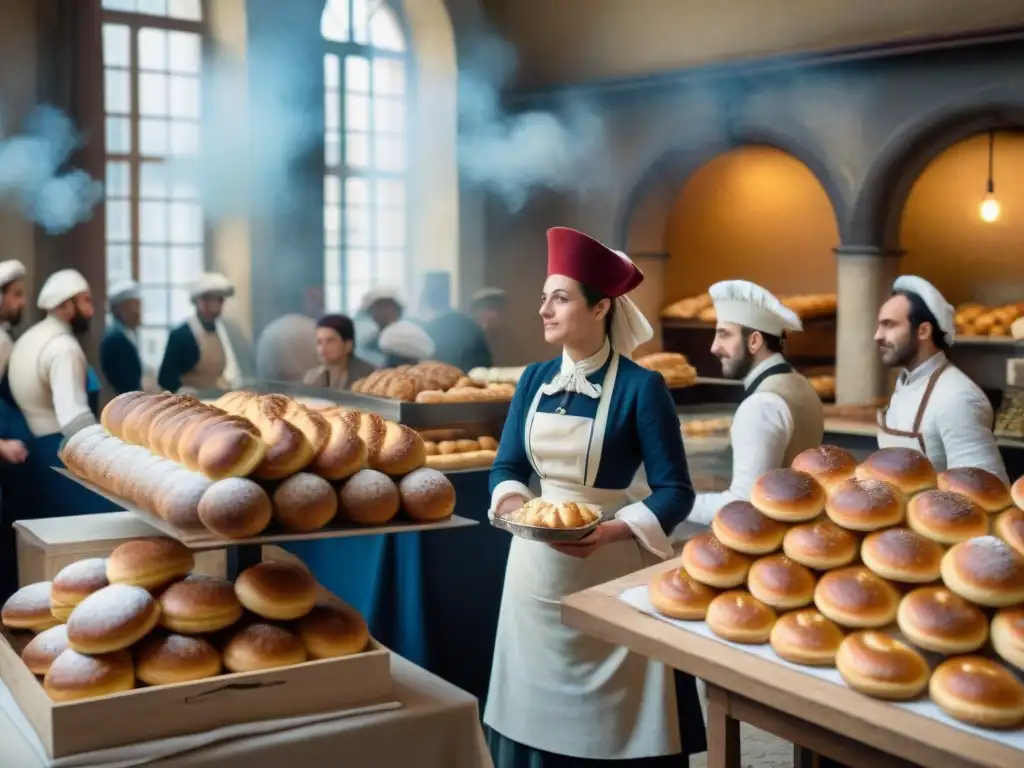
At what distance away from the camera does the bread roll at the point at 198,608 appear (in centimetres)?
239

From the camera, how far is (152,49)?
29.0 feet

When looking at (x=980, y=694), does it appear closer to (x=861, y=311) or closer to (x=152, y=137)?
(x=861, y=311)

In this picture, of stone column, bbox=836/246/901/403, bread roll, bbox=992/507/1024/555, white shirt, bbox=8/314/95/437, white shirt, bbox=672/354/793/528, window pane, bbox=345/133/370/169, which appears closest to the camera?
bread roll, bbox=992/507/1024/555

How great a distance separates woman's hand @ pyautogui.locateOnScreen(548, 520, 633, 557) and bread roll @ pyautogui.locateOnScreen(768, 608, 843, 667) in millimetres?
669

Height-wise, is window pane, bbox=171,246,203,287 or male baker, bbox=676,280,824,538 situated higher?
window pane, bbox=171,246,203,287

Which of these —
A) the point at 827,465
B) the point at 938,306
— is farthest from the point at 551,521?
the point at 938,306

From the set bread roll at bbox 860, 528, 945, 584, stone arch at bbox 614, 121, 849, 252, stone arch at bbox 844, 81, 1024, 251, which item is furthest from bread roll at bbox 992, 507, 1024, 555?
stone arch at bbox 614, 121, 849, 252

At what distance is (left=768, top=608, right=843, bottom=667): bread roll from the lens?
2.29 metres

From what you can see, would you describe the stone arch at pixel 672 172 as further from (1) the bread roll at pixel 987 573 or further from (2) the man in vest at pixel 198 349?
(1) the bread roll at pixel 987 573

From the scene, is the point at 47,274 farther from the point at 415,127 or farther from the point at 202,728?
the point at 202,728

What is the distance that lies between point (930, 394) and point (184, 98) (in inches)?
265

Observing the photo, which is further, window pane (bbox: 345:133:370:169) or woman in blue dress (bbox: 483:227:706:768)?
window pane (bbox: 345:133:370:169)

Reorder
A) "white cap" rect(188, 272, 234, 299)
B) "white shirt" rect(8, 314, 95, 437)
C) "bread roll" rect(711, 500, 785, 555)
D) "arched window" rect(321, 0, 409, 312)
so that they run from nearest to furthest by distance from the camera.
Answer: "bread roll" rect(711, 500, 785, 555)
"white shirt" rect(8, 314, 95, 437)
"white cap" rect(188, 272, 234, 299)
"arched window" rect(321, 0, 409, 312)

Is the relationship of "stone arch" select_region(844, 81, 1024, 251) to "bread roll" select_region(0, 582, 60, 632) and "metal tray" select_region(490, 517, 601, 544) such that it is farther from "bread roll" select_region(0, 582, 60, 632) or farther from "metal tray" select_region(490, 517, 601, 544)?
"bread roll" select_region(0, 582, 60, 632)
